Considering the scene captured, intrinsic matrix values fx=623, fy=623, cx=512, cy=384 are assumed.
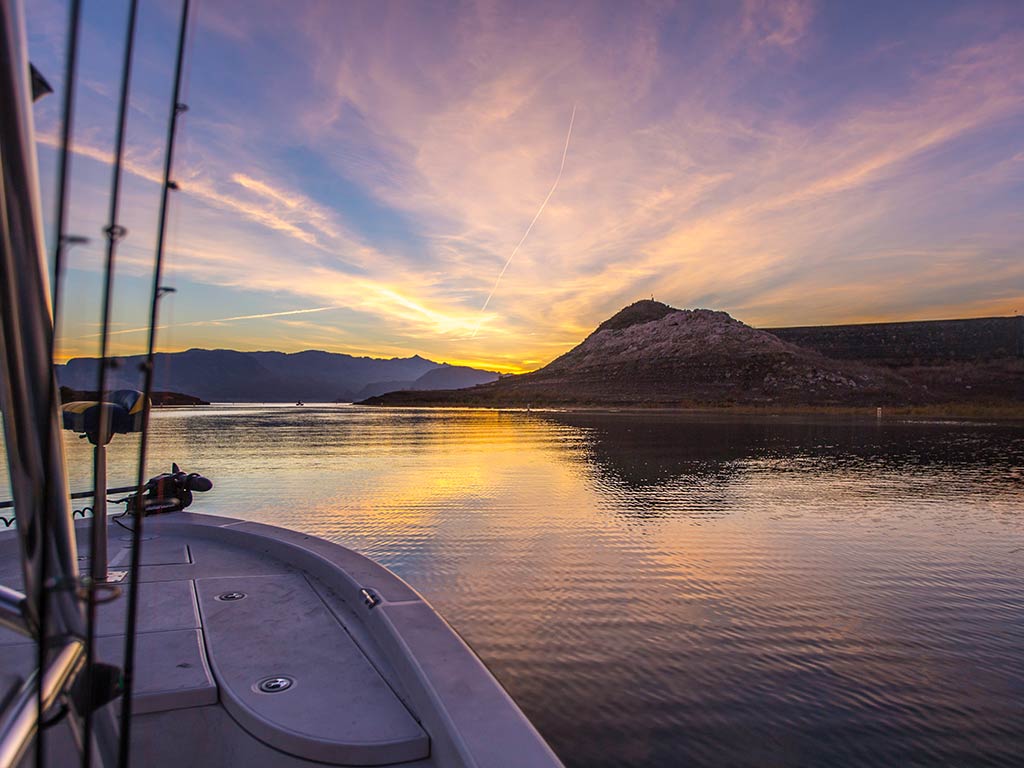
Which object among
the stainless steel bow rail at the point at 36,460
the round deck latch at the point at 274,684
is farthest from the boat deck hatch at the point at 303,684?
the stainless steel bow rail at the point at 36,460

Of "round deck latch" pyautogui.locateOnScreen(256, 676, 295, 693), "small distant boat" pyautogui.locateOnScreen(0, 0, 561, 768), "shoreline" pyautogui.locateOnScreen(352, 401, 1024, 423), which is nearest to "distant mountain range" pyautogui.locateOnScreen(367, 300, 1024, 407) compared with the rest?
"shoreline" pyautogui.locateOnScreen(352, 401, 1024, 423)

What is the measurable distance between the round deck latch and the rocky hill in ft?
283

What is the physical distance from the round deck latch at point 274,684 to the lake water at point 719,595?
6.00ft

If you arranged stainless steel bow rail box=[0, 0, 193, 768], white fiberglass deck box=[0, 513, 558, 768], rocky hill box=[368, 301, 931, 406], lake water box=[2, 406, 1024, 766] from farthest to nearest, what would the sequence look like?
1. rocky hill box=[368, 301, 931, 406]
2. lake water box=[2, 406, 1024, 766]
3. white fiberglass deck box=[0, 513, 558, 768]
4. stainless steel bow rail box=[0, 0, 193, 768]

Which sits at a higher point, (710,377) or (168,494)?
(710,377)

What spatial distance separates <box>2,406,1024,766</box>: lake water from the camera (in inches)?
166

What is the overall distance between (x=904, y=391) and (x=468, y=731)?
107 metres

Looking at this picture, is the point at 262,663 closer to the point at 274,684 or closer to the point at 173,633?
the point at 274,684

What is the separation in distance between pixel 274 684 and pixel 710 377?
109714mm

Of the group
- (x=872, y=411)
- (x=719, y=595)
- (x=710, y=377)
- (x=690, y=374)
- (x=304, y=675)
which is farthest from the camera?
(x=690, y=374)

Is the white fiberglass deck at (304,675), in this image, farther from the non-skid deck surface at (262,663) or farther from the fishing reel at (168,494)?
the fishing reel at (168,494)

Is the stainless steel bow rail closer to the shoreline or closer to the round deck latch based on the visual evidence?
the round deck latch

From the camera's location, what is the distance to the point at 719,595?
23.0 ft

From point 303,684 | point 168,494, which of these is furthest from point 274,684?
point 168,494
